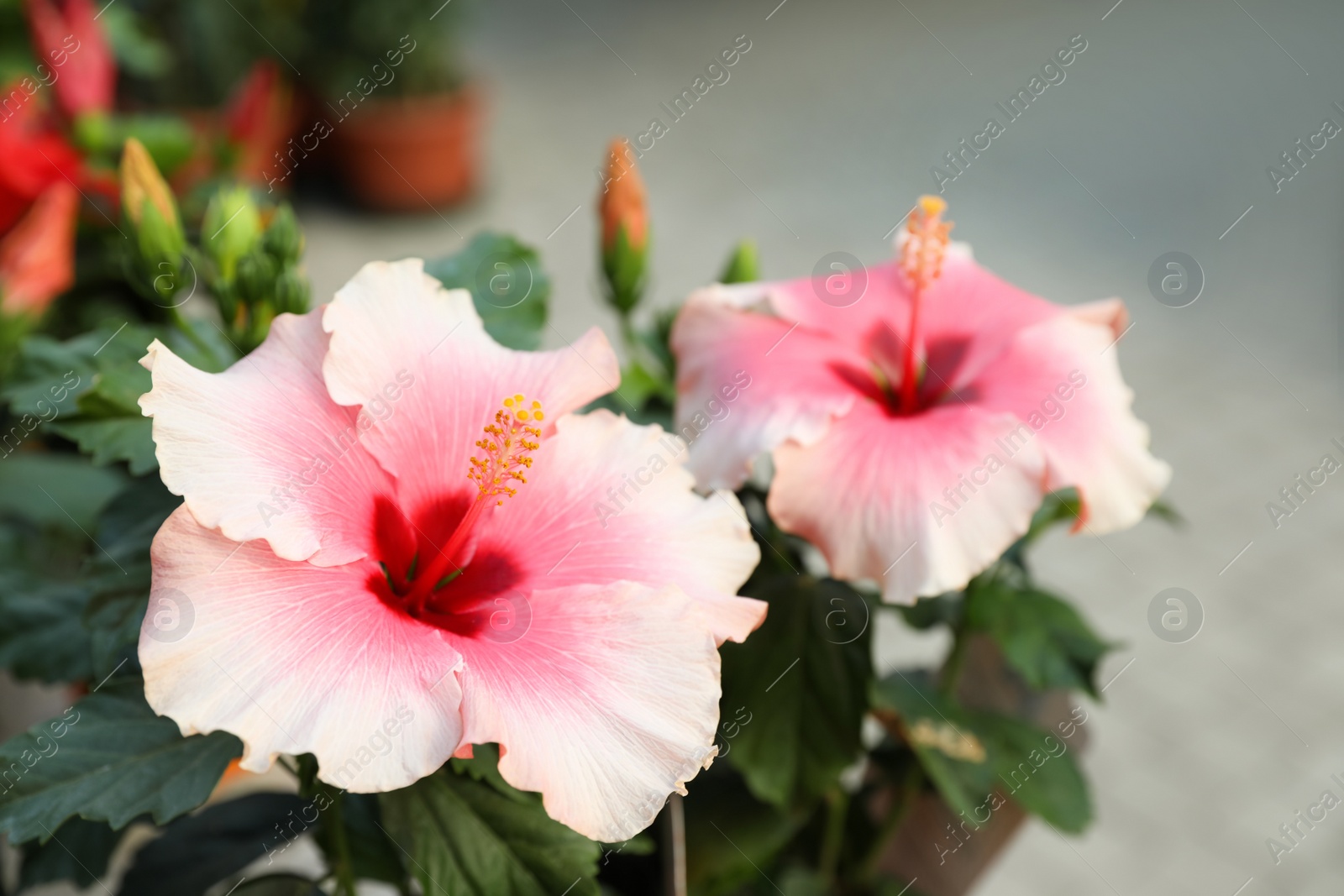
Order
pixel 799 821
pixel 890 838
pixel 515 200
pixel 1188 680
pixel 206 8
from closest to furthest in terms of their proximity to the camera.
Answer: pixel 799 821 < pixel 890 838 < pixel 1188 680 < pixel 206 8 < pixel 515 200

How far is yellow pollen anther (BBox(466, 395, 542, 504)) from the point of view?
0.66m

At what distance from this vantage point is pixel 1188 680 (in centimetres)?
264

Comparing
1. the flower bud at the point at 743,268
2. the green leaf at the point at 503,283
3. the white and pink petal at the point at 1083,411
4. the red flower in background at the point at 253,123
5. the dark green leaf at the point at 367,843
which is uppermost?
the white and pink petal at the point at 1083,411

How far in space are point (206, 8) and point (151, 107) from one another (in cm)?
44

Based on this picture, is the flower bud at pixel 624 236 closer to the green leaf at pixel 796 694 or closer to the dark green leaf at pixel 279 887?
the green leaf at pixel 796 694

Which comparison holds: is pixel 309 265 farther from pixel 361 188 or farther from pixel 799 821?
pixel 799 821

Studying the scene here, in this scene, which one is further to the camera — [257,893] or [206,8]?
[206,8]

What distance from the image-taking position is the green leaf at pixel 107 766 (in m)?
0.65

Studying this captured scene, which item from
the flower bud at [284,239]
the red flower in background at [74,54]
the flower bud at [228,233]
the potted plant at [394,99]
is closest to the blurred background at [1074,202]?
the potted plant at [394,99]

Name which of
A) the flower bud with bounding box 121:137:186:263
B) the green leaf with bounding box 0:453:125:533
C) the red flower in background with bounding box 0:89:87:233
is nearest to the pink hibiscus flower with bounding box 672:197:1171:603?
the flower bud with bounding box 121:137:186:263

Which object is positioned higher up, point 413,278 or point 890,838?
point 413,278

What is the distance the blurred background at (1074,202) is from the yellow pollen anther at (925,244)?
1.44 metres

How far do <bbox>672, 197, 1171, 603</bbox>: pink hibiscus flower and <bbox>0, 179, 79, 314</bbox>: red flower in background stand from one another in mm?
881

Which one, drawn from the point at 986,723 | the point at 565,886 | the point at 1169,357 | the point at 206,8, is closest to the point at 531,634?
the point at 565,886
